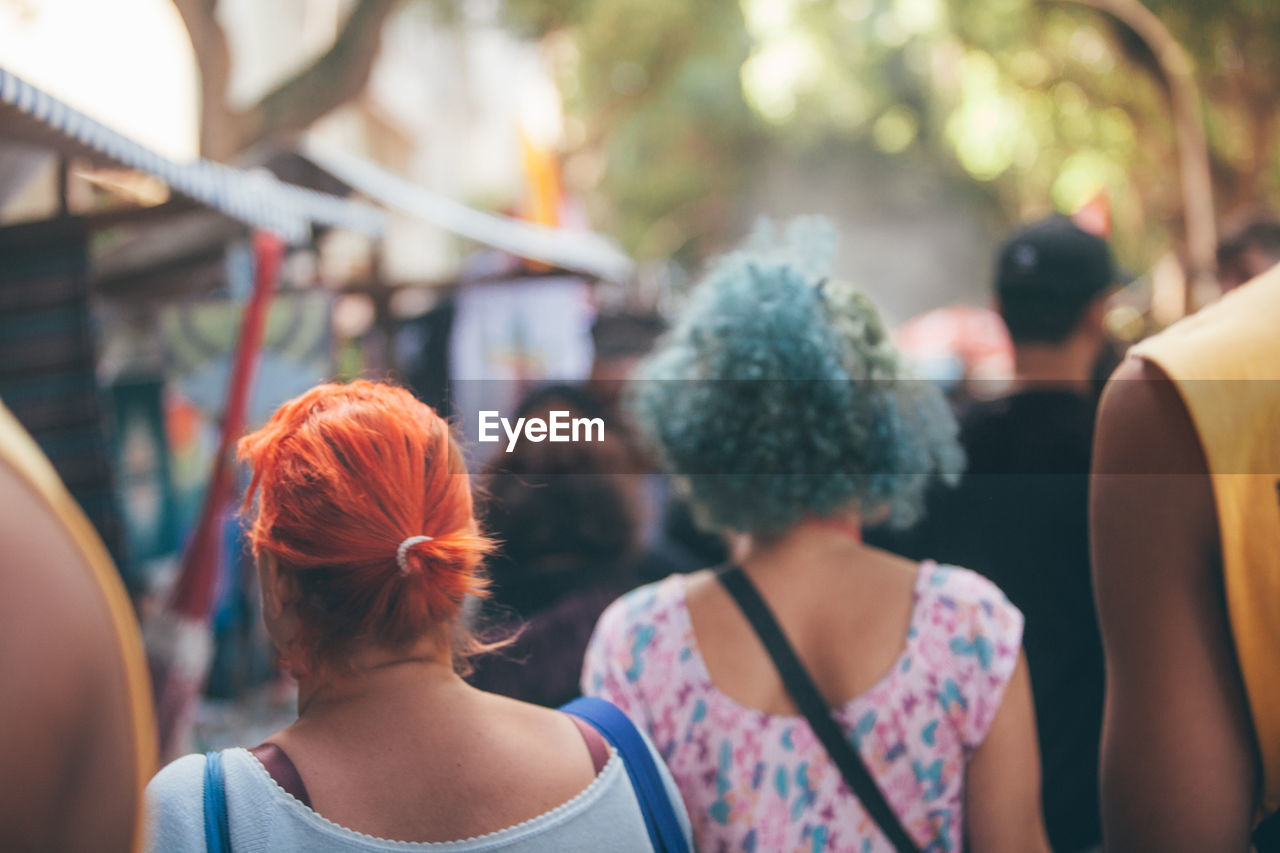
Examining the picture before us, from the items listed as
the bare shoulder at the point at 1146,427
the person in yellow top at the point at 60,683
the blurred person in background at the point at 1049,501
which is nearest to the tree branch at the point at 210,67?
the blurred person in background at the point at 1049,501

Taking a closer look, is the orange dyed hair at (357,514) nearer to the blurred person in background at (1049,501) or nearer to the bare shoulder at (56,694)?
the bare shoulder at (56,694)

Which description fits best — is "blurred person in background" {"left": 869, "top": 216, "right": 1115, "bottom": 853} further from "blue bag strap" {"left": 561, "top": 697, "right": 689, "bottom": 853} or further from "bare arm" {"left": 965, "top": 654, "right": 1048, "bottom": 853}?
"blue bag strap" {"left": 561, "top": 697, "right": 689, "bottom": 853}

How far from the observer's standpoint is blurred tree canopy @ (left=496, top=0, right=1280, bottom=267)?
9336 millimetres

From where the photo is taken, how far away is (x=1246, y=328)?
100 cm

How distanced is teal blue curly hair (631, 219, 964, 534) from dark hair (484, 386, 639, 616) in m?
0.28

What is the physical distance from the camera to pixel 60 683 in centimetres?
69

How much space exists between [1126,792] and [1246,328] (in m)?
0.54

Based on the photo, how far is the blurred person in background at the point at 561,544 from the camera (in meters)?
1.77

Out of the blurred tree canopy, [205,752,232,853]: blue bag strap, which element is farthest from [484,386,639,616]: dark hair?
the blurred tree canopy

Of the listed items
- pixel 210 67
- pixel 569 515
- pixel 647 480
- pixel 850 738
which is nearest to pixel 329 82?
pixel 210 67

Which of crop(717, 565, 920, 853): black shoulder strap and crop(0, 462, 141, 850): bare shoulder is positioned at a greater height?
crop(0, 462, 141, 850): bare shoulder

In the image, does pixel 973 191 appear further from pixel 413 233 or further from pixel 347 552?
pixel 347 552

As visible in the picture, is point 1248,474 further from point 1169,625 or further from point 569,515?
point 569,515

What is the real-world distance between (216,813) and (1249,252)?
13.2 ft
